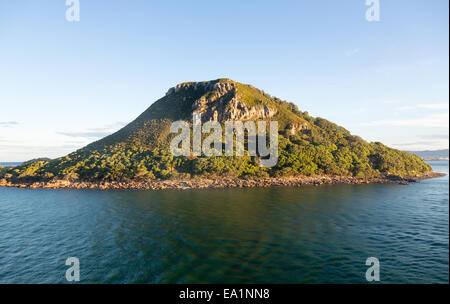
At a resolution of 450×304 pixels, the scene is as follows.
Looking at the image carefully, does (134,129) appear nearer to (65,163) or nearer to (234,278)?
(65,163)

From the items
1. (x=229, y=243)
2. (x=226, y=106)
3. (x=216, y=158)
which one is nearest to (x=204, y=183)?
(x=216, y=158)

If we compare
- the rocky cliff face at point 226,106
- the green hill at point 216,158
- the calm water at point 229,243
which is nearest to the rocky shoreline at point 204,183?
the green hill at point 216,158

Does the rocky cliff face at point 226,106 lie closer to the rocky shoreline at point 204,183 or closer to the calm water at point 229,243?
the rocky shoreline at point 204,183

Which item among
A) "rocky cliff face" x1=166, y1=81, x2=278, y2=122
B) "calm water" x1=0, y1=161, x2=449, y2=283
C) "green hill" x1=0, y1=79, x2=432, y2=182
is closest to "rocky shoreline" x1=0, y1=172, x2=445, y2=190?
"green hill" x1=0, y1=79, x2=432, y2=182

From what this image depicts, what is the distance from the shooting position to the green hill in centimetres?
9450

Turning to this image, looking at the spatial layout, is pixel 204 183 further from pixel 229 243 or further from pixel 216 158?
pixel 229 243

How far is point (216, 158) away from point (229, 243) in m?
73.9

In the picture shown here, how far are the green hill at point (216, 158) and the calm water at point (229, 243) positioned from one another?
47259mm

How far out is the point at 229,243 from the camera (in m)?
27.6

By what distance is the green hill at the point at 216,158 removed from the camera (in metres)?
94.5

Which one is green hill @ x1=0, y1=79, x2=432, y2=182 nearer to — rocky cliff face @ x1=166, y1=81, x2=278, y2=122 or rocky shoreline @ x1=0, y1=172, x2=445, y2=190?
rocky cliff face @ x1=166, y1=81, x2=278, y2=122

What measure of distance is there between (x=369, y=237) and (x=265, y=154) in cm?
8317

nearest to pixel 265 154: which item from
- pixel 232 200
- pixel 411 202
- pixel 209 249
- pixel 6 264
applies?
pixel 232 200

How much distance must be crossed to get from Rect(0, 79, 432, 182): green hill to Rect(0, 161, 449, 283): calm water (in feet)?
155
